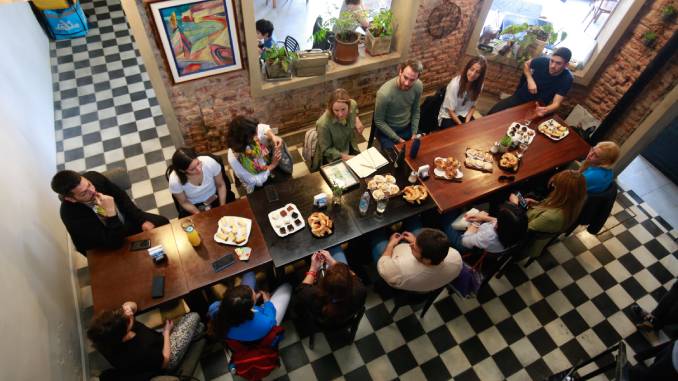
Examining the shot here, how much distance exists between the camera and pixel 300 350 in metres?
3.65

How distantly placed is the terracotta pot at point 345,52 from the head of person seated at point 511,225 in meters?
3.02

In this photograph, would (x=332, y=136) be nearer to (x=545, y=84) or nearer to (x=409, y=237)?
(x=409, y=237)

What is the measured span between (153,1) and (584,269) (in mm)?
5591

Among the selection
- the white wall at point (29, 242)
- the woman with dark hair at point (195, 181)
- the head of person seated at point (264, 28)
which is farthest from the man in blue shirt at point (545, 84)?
the white wall at point (29, 242)

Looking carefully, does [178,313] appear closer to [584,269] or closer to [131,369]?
[131,369]

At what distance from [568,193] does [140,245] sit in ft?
12.3

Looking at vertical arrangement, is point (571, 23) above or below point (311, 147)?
above

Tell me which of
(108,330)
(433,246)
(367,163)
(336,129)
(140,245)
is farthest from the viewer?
(336,129)

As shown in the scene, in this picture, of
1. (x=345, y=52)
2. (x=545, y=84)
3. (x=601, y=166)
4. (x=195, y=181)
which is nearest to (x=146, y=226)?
(x=195, y=181)

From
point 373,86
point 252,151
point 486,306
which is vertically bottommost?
point 486,306

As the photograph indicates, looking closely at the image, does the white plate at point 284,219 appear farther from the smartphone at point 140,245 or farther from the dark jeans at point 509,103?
the dark jeans at point 509,103

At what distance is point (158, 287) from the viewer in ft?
9.52

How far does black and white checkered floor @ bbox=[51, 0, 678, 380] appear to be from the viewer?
3627 mm

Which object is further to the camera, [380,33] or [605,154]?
[380,33]
